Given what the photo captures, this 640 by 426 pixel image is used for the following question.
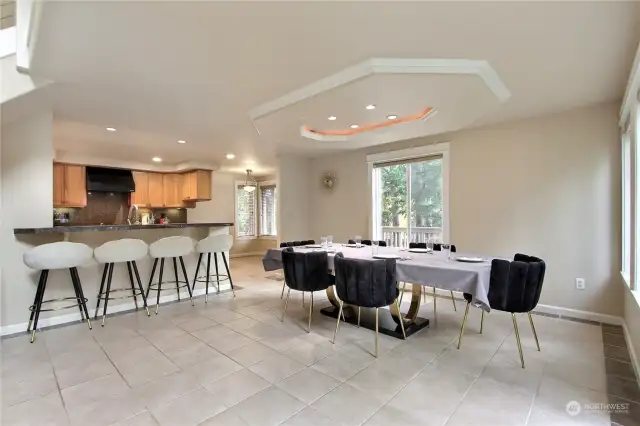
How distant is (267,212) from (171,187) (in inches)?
106

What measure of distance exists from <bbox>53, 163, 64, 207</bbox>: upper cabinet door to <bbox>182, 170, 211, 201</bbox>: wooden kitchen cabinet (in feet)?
7.36

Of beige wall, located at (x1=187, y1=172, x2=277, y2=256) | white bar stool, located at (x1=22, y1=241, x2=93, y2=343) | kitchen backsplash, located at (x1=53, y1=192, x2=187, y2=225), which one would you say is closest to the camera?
white bar stool, located at (x1=22, y1=241, x2=93, y2=343)

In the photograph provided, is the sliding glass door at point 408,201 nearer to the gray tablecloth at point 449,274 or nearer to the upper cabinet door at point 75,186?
the gray tablecloth at point 449,274

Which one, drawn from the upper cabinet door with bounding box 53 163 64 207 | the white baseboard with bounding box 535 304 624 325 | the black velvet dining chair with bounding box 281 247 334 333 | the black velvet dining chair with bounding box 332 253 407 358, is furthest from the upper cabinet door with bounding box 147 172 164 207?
the white baseboard with bounding box 535 304 624 325

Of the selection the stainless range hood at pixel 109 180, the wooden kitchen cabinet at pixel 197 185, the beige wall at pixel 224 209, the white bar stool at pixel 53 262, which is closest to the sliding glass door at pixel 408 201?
the wooden kitchen cabinet at pixel 197 185

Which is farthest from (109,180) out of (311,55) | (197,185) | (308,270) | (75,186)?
(311,55)

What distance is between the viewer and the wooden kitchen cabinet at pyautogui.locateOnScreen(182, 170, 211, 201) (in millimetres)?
7117

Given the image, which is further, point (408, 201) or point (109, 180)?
point (109, 180)

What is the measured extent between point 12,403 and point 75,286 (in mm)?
1530

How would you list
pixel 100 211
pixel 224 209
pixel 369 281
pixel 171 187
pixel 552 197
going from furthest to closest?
pixel 224 209 < pixel 171 187 < pixel 100 211 < pixel 552 197 < pixel 369 281

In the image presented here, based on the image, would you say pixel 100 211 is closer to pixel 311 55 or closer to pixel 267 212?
pixel 267 212

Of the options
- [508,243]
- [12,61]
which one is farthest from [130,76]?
[508,243]

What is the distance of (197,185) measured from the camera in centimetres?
709

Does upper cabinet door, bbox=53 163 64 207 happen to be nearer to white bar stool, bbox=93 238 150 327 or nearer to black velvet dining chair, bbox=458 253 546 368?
white bar stool, bbox=93 238 150 327
